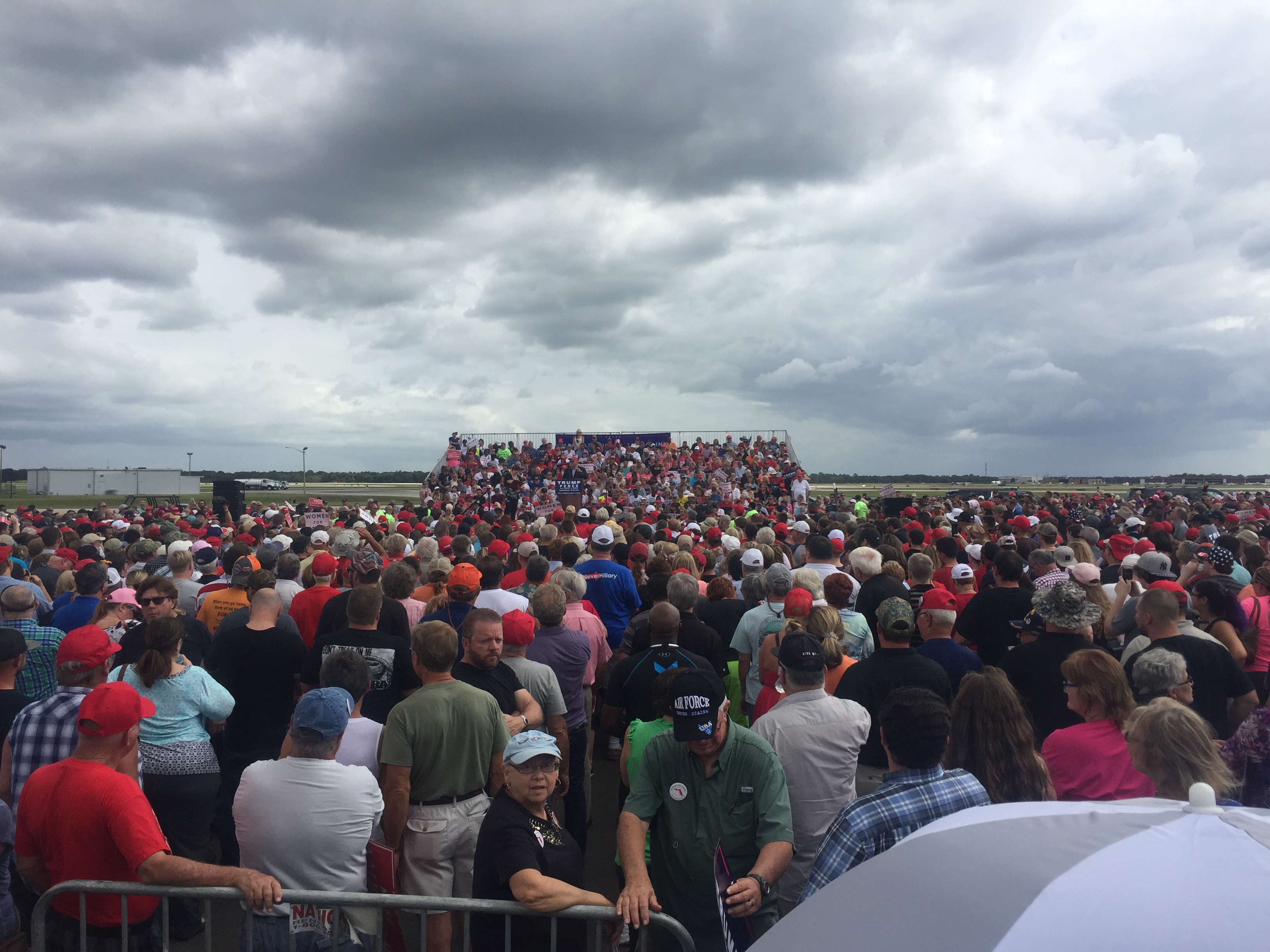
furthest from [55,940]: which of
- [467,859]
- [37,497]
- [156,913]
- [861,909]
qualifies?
[37,497]

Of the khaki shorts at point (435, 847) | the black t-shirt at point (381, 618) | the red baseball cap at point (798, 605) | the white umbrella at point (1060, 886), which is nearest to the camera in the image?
the white umbrella at point (1060, 886)

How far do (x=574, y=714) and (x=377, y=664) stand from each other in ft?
4.79

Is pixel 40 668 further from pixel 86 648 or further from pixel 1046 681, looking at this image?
pixel 1046 681

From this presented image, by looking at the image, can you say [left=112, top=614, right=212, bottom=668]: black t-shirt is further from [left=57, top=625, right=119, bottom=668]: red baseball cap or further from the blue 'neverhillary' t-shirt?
the blue 'neverhillary' t-shirt

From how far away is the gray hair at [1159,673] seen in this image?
3.89 meters

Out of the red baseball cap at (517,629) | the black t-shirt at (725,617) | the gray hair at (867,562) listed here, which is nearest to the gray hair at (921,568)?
the gray hair at (867,562)

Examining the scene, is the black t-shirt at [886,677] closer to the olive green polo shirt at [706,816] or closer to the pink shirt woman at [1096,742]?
Result: the pink shirt woman at [1096,742]

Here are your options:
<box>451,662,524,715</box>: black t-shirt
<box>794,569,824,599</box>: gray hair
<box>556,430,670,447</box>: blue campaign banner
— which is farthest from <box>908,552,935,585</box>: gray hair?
<box>556,430,670,447</box>: blue campaign banner

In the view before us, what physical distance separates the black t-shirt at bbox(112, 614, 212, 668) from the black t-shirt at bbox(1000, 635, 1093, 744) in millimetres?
5267

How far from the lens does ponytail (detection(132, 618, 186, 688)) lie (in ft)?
13.5

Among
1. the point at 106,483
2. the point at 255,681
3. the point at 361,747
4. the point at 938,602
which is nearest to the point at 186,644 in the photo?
the point at 255,681

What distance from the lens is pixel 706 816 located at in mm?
3027

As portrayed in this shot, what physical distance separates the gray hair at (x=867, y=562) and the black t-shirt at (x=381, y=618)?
4.21m

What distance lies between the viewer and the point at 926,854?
156 centimetres
